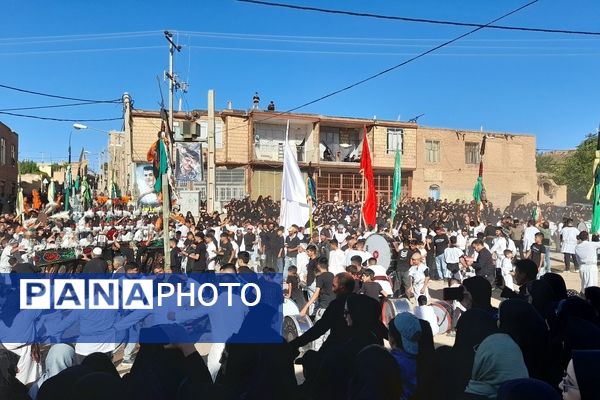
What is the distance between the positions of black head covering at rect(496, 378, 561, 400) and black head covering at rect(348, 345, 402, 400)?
2.56ft

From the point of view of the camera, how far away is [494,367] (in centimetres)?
326

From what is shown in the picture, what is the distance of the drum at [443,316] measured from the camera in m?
8.06

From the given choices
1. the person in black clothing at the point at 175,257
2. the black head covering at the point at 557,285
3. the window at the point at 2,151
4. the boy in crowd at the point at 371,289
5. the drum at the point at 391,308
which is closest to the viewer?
the black head covering at the point at 557,285

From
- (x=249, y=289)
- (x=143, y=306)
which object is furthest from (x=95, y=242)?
(x=249, y=289)

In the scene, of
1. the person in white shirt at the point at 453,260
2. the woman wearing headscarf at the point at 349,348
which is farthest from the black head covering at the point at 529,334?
the person in white shirt at the point at 453,260

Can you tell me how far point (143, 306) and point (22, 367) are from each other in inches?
72.3

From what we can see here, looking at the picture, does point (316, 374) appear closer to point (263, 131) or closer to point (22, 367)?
point (22, 367)

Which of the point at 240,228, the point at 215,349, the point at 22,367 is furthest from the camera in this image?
the point at 240,228

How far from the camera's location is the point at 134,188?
27.5 meters

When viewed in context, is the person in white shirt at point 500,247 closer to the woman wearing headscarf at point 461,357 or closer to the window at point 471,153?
the woman wearing headscarf at point 461,357

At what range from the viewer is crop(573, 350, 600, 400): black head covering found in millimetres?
2637

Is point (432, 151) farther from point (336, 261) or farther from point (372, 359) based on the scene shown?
point (372, 359)

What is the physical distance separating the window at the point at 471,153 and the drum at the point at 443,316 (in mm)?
29392

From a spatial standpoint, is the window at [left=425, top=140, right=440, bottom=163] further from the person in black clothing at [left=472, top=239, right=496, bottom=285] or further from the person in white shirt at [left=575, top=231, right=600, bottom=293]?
the person in black clothing at [left=472, top=239, right=496, bottom=285]
